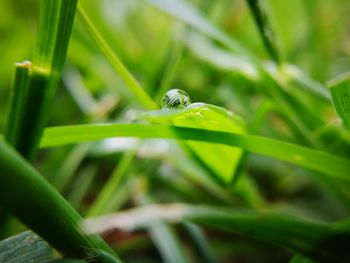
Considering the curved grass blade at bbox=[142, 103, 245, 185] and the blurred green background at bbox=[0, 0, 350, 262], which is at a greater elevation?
the blurred green background at bbox=[0, 0, 350, 262]

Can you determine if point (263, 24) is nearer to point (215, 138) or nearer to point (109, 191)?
point (215, 138)

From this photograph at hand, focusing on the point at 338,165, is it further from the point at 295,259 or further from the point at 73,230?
the point at 73,230

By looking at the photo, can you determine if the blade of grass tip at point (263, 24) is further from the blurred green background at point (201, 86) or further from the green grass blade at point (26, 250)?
the green grass blade at point (26, 250)

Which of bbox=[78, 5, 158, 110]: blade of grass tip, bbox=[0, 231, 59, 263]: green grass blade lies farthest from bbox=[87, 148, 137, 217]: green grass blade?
bbox=[0, 231, 59, 263]: green grass blade

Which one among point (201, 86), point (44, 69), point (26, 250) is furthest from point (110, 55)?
point (201, 86)

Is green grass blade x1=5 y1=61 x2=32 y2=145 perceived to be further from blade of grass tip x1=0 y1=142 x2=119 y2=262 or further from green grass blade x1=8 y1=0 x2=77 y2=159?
blade of grass tip x1=0 y1=142 x2=119 y2=262

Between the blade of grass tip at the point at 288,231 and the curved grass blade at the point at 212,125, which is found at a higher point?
the curved grass blade at the point at 212,125

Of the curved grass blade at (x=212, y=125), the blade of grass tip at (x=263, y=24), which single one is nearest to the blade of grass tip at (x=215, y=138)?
the curved grass blade at (x=212, y=125)
